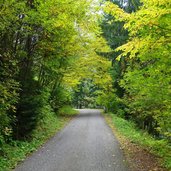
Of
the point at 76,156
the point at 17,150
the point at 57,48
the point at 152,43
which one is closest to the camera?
the point at 152,43

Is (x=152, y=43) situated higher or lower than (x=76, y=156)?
higher

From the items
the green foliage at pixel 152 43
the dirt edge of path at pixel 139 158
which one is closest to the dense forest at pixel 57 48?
the green foliage at pixel 152 43

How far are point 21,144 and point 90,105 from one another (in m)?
51.1

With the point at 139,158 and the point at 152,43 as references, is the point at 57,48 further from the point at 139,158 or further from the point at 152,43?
the point at 152,43

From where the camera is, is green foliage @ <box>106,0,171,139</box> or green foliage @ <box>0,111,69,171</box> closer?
green foliage @ <box>106,0,171,139</box>

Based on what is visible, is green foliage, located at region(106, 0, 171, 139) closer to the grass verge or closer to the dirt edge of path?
the dirt edge of path

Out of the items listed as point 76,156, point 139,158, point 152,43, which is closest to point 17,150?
point 76,156

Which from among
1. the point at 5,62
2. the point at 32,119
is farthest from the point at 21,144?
the point at 5,62

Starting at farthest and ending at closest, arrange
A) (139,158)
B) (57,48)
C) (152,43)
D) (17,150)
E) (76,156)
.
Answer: (57,48)
(17,150)
(76,156)
(139,158)
(152,43)

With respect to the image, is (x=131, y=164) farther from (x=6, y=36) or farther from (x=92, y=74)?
(x=92, y=74)

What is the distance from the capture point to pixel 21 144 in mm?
11711

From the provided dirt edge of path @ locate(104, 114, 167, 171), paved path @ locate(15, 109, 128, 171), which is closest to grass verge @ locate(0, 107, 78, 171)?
paved path @ locate(15, 109, 128, 171)

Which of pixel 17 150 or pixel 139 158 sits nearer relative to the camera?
pixel 139 158

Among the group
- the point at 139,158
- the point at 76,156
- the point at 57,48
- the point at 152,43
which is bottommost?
the point at 76,156
